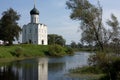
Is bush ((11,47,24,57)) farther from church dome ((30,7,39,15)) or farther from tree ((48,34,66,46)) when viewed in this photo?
tree ((48,34,66,46))

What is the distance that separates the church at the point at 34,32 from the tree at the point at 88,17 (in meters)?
75.8

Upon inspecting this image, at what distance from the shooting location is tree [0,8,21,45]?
8168 centimetres

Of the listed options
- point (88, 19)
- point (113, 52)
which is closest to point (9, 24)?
point (88, 19)

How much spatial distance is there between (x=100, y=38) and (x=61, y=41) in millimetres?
123214

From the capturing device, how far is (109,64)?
85.6 feet

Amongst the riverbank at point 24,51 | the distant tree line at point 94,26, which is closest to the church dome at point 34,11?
the riverbank at point 24,51

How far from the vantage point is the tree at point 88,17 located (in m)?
34.2

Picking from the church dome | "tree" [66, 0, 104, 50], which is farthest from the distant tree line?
the church dome

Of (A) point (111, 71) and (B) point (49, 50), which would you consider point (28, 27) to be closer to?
(B) point (49, 50)

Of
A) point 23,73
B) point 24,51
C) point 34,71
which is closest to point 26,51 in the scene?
point 24,51

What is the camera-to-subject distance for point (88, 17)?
115ft

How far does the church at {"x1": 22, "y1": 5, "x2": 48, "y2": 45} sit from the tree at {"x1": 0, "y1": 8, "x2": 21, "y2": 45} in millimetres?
27150

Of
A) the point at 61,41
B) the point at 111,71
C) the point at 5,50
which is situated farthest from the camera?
the point at 61,41

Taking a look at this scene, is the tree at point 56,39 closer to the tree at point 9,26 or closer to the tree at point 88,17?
the tree at point 9,26
